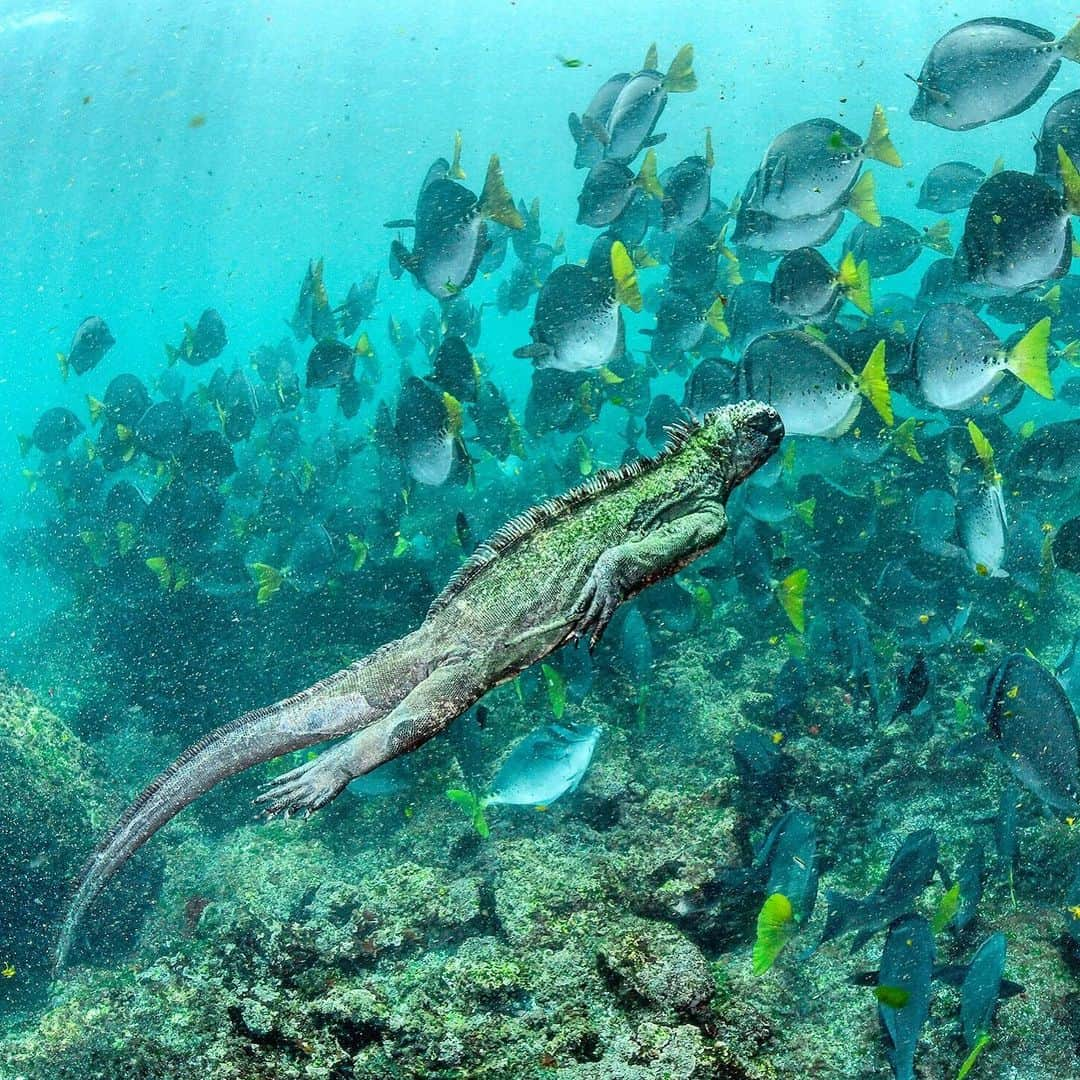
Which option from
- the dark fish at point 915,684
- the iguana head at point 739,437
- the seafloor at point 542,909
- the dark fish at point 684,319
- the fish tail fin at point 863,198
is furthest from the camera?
the dark fish at point 684,319

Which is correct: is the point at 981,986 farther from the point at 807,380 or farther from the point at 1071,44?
the point at 1071,44

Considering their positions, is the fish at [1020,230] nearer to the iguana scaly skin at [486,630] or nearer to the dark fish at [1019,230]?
the dark fish at [1019,230]

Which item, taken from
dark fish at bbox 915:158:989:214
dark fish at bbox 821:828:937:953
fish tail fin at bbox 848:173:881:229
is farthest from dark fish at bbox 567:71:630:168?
dark fish at bbox 821:828:937:953

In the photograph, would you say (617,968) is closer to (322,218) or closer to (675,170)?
(675,170)

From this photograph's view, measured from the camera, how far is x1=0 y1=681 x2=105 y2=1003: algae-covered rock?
590cm

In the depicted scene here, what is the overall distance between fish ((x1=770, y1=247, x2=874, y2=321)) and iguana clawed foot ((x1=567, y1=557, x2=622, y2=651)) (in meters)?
3.61

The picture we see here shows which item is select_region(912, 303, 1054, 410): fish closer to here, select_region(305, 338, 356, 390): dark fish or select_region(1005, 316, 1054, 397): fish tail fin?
select_region(1005, 316, 1054, 397): fish tail fin

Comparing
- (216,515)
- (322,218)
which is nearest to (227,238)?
(322,218)

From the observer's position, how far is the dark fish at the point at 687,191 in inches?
251

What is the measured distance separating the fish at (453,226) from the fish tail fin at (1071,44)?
381cm

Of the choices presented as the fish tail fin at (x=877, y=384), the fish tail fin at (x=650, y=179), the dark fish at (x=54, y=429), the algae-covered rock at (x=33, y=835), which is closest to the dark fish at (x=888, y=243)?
the fish tail fin at (x=650, y=179)

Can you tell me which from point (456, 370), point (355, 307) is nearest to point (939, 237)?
point (456, 370)

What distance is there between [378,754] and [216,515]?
6036 mm

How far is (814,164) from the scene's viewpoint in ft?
18.1
